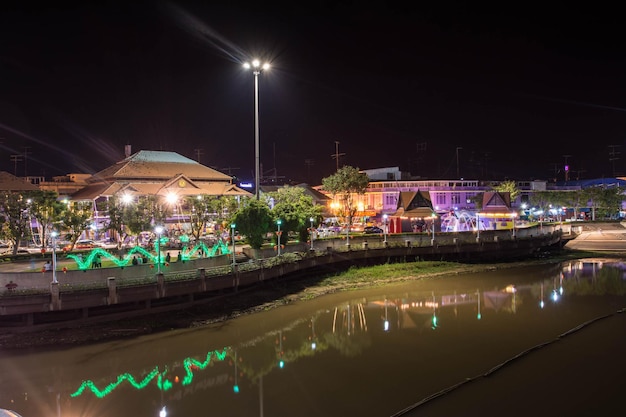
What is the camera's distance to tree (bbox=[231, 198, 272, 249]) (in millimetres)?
34344

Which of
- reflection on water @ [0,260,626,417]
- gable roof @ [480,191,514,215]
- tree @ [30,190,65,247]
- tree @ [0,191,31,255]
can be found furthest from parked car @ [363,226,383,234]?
tree @ [0,191,31,255]

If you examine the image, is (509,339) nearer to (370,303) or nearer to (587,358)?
(587,358)

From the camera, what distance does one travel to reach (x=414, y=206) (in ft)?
183

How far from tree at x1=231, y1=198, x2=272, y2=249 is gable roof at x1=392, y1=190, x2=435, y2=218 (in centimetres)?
2473

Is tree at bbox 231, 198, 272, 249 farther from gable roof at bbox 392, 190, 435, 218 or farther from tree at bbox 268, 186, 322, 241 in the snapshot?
gable roof at bbox 392, 190, 435, 218

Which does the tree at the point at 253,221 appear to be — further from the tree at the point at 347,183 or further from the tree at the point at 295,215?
the tree at the point at 347,183

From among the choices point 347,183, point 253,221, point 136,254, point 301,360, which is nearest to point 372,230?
point 347,183

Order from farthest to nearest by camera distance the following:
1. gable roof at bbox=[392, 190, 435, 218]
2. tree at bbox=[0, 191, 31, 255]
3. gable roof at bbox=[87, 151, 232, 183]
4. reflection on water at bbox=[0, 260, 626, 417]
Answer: gable roof at bbox=[392, 190, 435, 218] < gable roof at bbox=[87, 151, 232, 183] < tree at bbox=[0, 191, 31, 255] < reflection on water at bbox=[0, 260, 626, 417]

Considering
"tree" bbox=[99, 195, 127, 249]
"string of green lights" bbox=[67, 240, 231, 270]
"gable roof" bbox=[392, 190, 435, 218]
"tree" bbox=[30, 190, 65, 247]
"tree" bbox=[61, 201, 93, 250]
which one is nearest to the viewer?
"string of green lights" bbox=[67, 240, 231, 270]

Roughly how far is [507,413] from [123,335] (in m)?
17.4

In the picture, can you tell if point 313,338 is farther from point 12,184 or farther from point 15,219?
point 12,184

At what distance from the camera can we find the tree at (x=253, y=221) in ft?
113

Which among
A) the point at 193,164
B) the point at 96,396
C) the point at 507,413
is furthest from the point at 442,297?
the point at 193,164

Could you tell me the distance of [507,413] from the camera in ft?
48.3
